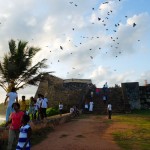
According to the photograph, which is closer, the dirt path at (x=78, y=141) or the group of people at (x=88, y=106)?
the dirt path at (x=78, y=141)

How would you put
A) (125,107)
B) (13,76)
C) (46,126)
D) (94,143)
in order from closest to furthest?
(94,143), (46,126), (13,76), (125,107)

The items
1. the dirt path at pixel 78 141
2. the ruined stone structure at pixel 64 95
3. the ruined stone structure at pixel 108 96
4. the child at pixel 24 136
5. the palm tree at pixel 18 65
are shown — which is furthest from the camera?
the ruined stone structure at pixel 64 95

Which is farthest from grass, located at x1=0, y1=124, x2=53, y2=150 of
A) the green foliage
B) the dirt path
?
the green foliage

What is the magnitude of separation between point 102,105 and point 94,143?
62.2 feet

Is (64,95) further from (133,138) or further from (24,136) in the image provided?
(24,136)

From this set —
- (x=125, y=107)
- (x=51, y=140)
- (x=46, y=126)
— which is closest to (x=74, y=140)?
(x=51, y=140)

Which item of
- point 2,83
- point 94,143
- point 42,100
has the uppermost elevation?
point 2,83

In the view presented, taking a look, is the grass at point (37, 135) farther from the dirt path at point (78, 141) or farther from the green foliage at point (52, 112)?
the green foliage at point (52, 112)

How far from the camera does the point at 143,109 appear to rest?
34625 mm

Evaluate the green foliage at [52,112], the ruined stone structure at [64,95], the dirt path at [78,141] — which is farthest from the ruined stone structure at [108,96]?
the dirt path at [78,141]

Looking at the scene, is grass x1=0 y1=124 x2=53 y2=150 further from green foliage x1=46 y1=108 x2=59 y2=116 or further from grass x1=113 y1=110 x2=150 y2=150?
green foliage x1=46 y1=108 x2=59 y2=116

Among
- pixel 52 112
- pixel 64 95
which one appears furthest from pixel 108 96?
pixel 52 112

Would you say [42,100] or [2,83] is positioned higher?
[2,83]

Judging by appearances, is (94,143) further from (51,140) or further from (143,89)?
(143,89)
